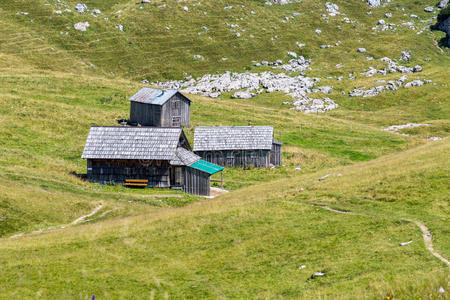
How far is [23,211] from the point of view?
3438 cm

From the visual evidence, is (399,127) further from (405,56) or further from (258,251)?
(258,251)

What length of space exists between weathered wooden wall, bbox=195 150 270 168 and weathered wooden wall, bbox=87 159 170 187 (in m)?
11.5

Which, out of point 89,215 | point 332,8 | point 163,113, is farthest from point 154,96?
point 332,8

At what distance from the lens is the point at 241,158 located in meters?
59.9

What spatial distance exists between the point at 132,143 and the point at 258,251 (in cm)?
2735

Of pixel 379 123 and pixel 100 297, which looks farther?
pixel 379 123

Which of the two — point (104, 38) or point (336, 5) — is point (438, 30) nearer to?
point (336, 5)

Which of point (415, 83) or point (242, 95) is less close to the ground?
point (415, 83)

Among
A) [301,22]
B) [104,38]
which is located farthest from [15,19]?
[301,22]

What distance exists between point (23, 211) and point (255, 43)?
306 feet

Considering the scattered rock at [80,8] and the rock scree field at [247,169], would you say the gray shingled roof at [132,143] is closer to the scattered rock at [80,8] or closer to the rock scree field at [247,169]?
the rock scree field at [247,169]

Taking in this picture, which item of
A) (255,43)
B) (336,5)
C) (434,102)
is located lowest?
(434,102)

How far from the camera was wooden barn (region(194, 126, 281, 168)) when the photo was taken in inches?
2327

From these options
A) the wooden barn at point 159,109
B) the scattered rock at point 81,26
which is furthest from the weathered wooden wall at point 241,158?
the scattered rock at point 81,26
